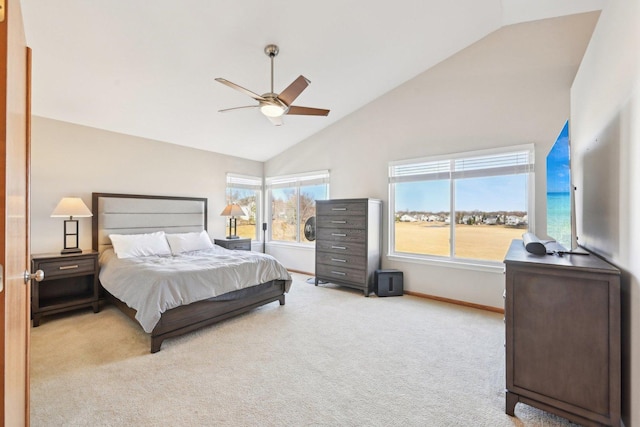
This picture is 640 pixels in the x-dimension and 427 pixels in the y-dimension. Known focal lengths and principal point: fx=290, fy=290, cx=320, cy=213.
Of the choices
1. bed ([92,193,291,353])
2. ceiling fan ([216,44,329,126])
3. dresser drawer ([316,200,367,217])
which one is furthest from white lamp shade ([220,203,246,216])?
ceiling fan ([216,44,329,126])

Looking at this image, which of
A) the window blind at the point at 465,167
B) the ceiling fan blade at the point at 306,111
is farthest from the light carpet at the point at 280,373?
the ceiling fan blade at the point at 306,111

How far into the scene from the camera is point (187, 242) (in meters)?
4.34

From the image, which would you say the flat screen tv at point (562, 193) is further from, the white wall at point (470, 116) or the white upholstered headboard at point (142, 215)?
the white upholstered headboard at point (142, 215)

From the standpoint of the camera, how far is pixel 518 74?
11.5 feet

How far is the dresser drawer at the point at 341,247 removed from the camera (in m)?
4.40

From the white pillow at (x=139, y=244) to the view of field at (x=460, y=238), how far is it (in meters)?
3.51

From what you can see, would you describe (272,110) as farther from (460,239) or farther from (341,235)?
(460,239)

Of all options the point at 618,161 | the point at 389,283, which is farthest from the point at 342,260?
the point at 618,161

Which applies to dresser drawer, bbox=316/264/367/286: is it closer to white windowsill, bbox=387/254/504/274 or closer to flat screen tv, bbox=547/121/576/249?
white windowsill, bbox=387/254/504/274

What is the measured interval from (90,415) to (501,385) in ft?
8.97

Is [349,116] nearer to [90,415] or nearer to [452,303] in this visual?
[452,303]

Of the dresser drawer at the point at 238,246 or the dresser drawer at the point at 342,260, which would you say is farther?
the dresser drawer at the point at 238,246

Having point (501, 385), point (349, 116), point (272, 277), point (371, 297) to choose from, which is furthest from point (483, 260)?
point (349, 116)

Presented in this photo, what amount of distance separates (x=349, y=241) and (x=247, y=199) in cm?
267
